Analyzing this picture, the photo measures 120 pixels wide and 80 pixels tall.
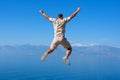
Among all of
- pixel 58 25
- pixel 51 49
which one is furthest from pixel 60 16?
pixel 51 49

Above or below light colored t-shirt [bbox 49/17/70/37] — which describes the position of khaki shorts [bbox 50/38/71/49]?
below

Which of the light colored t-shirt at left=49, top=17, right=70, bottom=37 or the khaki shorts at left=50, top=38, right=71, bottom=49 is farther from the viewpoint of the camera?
the khaki shorts at left=50, top=38, right=71, bottom=49

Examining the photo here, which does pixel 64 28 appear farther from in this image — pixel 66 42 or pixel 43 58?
pixel 43 58

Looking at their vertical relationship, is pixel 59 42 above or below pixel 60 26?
below

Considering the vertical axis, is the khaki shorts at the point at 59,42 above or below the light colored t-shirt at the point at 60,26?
below

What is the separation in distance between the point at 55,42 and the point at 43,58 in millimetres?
1504

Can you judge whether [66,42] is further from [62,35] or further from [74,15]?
[74,15]

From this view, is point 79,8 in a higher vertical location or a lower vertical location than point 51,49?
higher

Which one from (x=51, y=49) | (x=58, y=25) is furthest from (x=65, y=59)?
(x=58, y=25)

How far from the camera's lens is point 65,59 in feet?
72.6

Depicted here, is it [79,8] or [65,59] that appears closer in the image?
[79,8]

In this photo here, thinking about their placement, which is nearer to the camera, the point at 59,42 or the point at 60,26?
the point at 60,26

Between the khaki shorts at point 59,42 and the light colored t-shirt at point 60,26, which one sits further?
the khaki shorts at point 59,42

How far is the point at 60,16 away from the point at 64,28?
90 centimetres
